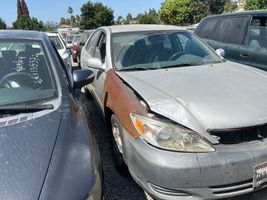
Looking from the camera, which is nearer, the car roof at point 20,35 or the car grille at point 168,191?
the car grille at point 168,191

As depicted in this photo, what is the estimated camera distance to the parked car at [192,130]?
232 cm

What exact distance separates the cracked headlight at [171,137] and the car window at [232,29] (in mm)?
3561

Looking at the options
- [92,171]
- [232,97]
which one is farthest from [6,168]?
[232,97]

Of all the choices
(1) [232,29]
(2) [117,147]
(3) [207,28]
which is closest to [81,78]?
(2) [117,147]

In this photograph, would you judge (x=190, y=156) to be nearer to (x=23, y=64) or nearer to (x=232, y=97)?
(x=232, y=97)

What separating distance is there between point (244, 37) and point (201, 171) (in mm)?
3793

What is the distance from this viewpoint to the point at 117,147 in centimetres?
339

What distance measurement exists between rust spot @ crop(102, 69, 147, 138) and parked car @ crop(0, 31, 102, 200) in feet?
1.11

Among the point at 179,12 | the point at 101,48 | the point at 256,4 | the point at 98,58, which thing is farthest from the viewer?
the point at 179,12

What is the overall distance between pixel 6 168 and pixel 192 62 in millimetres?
2705

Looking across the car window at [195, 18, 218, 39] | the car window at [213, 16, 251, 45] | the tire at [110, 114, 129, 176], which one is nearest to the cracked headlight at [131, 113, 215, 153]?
the tire at [110, 114, 129, 176]

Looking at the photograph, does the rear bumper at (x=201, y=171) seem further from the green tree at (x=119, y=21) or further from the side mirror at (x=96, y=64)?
the green tree at (x=119, y=21)

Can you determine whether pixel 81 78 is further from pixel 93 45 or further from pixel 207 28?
pixel 207 28

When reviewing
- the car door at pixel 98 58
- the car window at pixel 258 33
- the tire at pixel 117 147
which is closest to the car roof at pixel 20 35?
the car door at pixel 98 58
